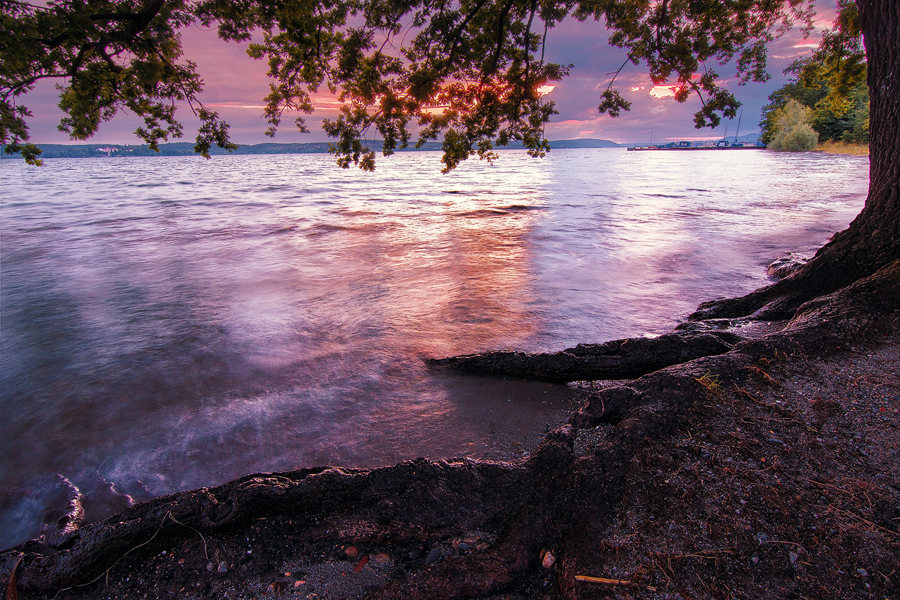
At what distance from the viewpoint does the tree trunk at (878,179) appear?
13.3 ft

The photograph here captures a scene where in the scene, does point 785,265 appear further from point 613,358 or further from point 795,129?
point 795,129

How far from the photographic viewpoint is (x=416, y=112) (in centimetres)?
755

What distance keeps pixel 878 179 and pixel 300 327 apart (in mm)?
8032

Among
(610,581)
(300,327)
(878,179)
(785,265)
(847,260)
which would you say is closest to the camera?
(610,581)

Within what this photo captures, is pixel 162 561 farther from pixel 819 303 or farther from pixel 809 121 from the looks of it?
pixel 809 121

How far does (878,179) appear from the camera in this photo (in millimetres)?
4387

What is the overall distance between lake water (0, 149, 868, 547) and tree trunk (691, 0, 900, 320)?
7.77 feet

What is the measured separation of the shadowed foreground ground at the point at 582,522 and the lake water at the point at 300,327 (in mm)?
1136

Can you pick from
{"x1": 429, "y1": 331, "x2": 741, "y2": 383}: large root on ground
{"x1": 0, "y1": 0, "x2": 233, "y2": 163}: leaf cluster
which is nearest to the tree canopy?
{"x1": 0, "y1": 0, "x2": 233, "y2": 163}: leaf cluster

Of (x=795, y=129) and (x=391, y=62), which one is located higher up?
(x=795, y=129)

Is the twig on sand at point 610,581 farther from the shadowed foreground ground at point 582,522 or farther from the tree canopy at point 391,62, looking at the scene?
the tree canopy at point 391,62

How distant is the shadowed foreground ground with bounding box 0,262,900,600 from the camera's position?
6.53 ft

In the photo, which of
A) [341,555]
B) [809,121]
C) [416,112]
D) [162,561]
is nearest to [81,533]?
[162,561]

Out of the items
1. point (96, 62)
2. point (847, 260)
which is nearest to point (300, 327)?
point (96, 62)
